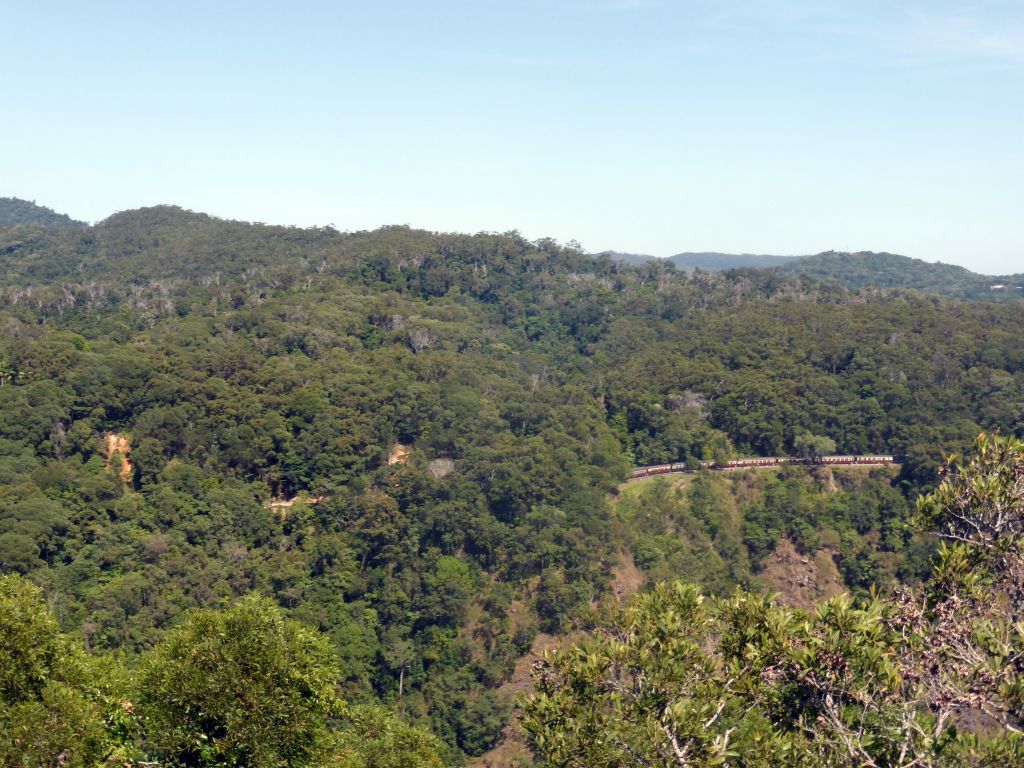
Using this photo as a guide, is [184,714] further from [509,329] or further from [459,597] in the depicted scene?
[509,329]

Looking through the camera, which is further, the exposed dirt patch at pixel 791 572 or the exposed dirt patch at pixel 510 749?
the exposed dirt patch at pixel 791 572

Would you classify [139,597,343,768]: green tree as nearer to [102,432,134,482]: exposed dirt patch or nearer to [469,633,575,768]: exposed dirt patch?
[469,633,575,768]: exposed dirt patch

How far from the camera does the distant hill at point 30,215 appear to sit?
166875 mm

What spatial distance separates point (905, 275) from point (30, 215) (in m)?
171

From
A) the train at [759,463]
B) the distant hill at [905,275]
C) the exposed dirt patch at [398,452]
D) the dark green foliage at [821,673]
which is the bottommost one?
the train at [759,463]

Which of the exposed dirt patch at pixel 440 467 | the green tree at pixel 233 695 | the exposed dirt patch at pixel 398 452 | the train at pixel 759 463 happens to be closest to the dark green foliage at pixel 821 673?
the green tree at pixel 233 695

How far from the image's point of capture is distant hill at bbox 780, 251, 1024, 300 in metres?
129

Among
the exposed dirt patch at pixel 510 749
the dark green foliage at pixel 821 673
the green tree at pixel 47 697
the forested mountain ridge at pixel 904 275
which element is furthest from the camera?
the forested mountain ridge at pixel 904 275

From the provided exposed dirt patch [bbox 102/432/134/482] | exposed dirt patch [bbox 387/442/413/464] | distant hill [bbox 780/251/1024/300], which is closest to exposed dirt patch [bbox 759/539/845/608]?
exposed dirt patch [bbox 387/442/413/464]

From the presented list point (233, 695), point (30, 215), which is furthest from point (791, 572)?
point (30, 215)

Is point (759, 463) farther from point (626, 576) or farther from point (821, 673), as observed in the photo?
point (821, 673)

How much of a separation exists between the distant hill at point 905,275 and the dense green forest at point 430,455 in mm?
67767

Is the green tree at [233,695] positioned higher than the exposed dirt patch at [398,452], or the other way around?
the green tree at [233,695]

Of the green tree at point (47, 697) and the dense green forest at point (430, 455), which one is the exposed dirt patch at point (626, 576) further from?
the green tree at point (47, 697)
